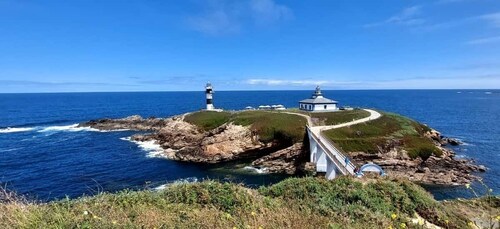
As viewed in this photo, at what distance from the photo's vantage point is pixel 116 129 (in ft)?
260

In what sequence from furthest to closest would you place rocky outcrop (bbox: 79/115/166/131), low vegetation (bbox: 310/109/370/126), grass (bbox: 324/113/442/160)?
rocky outcrop (bbox: 79/115/166/131)
low vegetation (bbox: 310/109/370/126)
grass (bbox: 324/113/442/160)

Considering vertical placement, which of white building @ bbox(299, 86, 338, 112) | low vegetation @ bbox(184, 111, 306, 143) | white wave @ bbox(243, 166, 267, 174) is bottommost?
white wave @ bbox(243, 166, 267, 174)

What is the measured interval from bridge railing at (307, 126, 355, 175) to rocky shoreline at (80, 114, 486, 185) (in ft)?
12.0

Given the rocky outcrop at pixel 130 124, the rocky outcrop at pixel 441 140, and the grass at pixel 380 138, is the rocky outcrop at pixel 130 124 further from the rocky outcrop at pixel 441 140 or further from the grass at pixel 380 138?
the rocky outcrop at pixel 441 140

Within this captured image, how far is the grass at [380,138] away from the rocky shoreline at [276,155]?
96cm

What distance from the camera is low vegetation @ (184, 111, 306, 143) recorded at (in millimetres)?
51750

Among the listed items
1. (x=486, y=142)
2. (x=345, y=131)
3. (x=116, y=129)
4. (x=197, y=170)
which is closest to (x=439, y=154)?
(x=345, y=131)

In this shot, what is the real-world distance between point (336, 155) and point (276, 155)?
11.8 m

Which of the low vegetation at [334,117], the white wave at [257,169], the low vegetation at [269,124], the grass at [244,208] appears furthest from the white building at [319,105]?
the grass at [244,208]

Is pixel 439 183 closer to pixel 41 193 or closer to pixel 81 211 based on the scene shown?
pixel 81 211

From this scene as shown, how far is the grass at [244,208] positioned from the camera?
767 cm

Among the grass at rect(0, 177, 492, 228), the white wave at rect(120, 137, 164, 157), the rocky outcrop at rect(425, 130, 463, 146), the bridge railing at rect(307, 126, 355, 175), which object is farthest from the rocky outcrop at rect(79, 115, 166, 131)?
the grass at rect(0, 177, 492, 228)

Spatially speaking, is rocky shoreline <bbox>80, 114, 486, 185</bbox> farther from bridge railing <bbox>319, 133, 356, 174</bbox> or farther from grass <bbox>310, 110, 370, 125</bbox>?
Result: grass <bbox>310, 110, 370, 125</bbox>

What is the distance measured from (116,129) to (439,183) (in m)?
69.4
